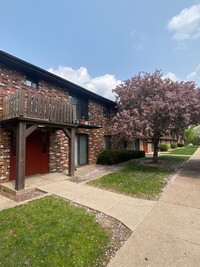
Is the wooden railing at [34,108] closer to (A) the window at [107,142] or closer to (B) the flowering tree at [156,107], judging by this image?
(B) the flowering tree at [156,107]

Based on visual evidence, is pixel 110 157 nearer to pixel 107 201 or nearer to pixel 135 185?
pixel 135 185

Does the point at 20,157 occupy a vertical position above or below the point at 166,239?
above

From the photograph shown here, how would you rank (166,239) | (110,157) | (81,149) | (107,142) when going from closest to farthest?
(166,239) < (81,149) < (110,157) < (107,142)

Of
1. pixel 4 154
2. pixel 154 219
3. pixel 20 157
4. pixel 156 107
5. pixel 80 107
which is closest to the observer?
A: pixel 154 219

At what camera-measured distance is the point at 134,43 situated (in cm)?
1169

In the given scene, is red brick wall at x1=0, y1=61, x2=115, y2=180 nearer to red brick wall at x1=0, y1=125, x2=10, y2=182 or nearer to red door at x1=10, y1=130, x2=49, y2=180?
red brick wall at x1=0, y1=125, x2=10, y2=182

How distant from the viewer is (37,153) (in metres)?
8.77

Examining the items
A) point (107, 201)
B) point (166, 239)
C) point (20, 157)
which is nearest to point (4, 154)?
point (20, 157)

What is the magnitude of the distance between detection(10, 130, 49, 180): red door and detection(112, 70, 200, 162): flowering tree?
4.00 meters

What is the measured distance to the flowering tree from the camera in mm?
8672

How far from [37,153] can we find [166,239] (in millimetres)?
7207

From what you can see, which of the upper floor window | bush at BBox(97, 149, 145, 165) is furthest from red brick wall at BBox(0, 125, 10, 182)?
bush at BBox(97, 149, 145, 165)

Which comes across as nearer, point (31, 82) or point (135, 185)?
point (135, 185)

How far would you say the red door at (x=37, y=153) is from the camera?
840 centimetres
